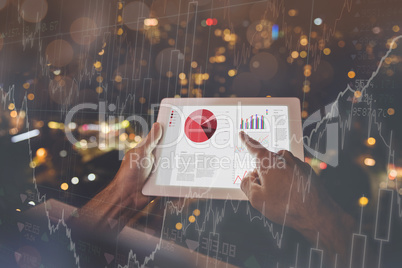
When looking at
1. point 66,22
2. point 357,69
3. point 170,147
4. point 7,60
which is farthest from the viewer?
point 7,60

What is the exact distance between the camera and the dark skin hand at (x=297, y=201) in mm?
829

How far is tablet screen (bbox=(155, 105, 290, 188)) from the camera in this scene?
36.0 inches

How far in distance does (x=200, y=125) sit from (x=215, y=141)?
0.07 m

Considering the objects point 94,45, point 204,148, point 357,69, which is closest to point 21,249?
point 94,45

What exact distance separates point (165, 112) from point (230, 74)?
254mm

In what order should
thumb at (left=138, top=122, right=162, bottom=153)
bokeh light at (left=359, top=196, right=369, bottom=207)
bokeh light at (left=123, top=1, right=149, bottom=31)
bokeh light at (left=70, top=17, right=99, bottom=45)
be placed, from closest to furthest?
bokeh light at (left=359, top=196, right=369, bottom=207)
thumb at (left=138, top=122, right=162, bottom=153)
bokeh light at (left=123, top=1, right=149, bottom=31)
bokeh light at (left=70, top=17, right=99, bottom=45)

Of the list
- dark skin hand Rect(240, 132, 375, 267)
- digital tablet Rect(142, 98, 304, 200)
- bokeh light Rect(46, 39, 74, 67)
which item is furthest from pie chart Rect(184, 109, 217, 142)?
bokeh light Rect(46, 39, 74, 67)

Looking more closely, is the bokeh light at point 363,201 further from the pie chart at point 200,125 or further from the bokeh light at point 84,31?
the bokeh light at point 84,31

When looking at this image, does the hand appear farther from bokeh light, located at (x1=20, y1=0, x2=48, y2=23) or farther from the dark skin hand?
bokeh light, located at (x1=20, y1=0, x2=48, y2=23)

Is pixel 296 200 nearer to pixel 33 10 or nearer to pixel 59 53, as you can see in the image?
pixel 59 53

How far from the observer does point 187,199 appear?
1.02 m

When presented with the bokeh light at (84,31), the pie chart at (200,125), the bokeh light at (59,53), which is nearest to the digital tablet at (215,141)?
the pie chart at (200,125)

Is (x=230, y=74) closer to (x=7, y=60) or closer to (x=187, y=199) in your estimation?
(x=187, y=199)

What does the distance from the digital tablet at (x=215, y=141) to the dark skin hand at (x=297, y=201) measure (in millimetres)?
27
